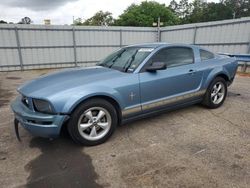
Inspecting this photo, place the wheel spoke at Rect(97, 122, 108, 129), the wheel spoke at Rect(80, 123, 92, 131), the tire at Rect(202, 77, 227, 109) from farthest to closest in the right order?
the tire at Rect(202, 77, 227, 109) < the wheel spoke at Rect(97, 122, 108, 129) < the wheel spoke at Rect(80, 123, 92, 131)

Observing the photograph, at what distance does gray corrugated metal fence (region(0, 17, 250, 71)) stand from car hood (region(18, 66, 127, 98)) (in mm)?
8796

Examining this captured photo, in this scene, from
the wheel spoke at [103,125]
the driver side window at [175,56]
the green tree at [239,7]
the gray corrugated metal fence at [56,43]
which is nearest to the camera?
the wheel spoke at [103,125]

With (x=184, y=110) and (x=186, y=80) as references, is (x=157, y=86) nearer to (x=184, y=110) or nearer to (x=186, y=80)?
(x=186, y=80)

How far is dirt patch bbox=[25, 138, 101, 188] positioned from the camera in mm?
2535

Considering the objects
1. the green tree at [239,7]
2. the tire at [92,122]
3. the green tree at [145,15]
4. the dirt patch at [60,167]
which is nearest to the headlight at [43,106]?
the tire at [92,122]

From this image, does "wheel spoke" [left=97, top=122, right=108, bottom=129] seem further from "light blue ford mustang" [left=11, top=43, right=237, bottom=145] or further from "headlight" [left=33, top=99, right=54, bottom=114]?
"headlight" [left=33, top=99, right=54, bottom=114]

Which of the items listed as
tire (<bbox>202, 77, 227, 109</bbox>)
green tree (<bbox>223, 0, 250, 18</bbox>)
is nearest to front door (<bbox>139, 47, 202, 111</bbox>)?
tire (<bbox>202, 77, 227, 109</bbox>)

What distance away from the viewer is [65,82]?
3326mm

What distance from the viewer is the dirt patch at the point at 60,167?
2.54m

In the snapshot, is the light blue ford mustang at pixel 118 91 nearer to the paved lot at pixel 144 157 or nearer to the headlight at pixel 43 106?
the headlight at pixel 43 106

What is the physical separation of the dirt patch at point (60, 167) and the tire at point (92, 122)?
0.24 m

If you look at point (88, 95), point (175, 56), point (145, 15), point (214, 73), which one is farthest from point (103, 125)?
point (145, 15)

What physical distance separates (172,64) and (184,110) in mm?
1257

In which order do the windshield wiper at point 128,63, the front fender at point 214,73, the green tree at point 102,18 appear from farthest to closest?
the green tree at point 102,18 → the front fender at point 214,73 → the windshield wiper at point 128,63
